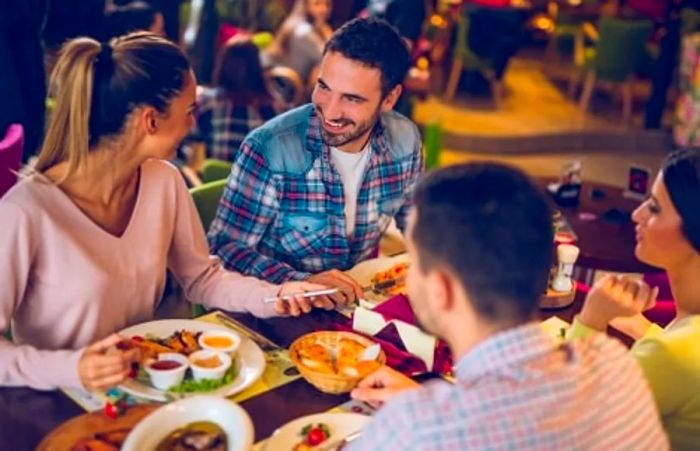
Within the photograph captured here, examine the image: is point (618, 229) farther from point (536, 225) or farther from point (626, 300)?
point (536, 225)

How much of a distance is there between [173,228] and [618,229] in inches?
66.6

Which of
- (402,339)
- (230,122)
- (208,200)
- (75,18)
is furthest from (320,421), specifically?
(75,18)

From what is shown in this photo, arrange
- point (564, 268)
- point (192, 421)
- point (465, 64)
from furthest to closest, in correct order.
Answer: point (465, 64) → point (564, 268) → point (192, 421)

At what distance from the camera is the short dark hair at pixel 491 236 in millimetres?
1264

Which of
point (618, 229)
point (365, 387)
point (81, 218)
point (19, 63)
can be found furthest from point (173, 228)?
point (19, 63)

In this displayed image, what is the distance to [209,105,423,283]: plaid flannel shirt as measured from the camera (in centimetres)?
244

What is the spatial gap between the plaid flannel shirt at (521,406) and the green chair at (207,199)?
1435mm

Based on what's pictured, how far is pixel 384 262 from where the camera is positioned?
2383 millimetres

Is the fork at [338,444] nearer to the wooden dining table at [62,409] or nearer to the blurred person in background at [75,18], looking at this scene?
the wooden dining table at [62,409]

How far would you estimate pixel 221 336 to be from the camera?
189cm

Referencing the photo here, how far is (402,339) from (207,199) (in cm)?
97

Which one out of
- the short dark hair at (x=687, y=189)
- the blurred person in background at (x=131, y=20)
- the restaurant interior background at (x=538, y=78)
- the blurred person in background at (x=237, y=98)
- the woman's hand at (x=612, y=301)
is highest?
the short dark hair at (x=687, y=189)

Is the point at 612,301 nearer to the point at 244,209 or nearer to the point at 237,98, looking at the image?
the point at 244,209

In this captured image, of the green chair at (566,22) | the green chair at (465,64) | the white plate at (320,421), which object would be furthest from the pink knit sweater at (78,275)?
the green chair at (566,22)
